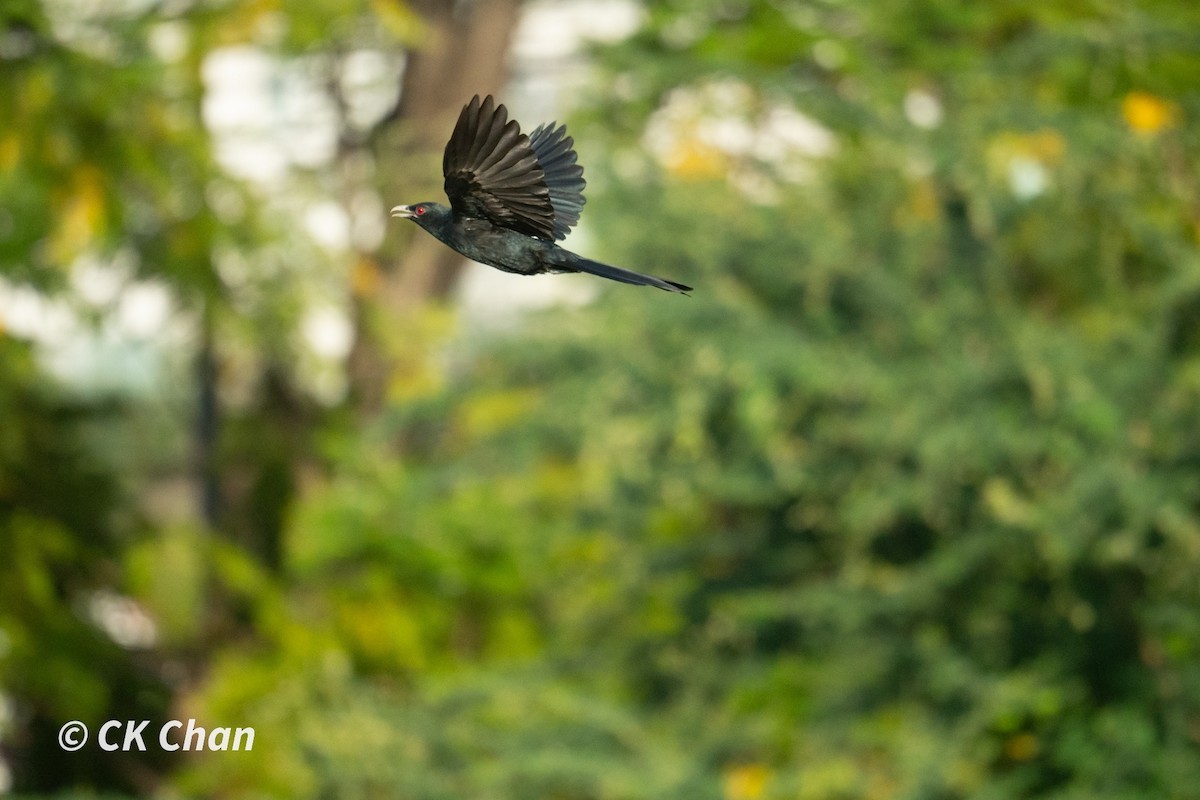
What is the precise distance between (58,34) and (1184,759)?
329 cm

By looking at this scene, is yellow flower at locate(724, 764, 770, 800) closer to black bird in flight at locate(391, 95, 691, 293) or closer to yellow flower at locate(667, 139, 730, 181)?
yellow flower at locate(667, 139, 730, 181)

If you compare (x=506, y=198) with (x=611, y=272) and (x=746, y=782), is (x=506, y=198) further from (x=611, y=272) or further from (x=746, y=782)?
(x=746, y=782)

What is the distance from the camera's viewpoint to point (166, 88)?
338 centimetres

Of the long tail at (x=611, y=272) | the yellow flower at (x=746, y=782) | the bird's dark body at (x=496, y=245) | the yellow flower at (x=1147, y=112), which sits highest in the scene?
the long tail at (x=611, y=272)

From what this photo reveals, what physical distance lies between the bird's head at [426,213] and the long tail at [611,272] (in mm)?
62

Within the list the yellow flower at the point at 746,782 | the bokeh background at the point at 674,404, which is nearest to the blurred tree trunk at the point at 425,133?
the bokeh background at the point at 674,404

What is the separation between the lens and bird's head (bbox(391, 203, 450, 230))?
0.63 meters

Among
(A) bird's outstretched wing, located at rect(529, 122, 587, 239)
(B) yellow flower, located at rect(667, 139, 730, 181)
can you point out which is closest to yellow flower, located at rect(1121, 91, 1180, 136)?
(B) yellow flower, located at rect(667, 139, 730, 181)

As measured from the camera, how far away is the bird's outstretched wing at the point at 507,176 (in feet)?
1.93

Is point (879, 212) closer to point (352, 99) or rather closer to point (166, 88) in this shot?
point (352, 99)

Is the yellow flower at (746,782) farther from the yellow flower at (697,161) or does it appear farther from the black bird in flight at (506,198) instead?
the black bird in flight at (506,198)

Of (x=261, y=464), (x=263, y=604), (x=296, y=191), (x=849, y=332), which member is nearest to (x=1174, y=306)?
(x=849, y=332)

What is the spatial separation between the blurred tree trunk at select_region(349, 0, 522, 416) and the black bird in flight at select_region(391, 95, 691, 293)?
472cm

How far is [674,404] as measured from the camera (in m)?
4.79
